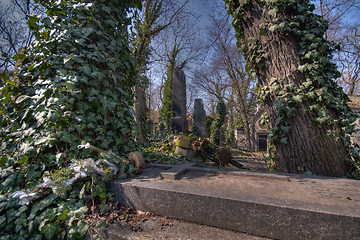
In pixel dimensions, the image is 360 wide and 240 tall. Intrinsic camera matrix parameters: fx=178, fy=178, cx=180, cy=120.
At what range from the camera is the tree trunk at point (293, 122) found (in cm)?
269

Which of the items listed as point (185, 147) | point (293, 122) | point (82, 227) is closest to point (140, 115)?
point (185, 147)

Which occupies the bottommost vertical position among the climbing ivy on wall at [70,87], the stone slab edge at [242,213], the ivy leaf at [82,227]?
the ivy leaf at [82,227]

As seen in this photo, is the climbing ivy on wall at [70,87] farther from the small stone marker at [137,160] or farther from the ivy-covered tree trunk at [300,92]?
the ivy-covered tree trunk at [300,92]

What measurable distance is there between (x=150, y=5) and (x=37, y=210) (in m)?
9.24

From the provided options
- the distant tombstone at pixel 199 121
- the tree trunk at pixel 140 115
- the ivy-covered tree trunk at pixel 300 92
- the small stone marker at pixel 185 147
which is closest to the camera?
the ivy-covered tree trunk at pixel 300 92

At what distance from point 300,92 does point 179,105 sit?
6.58m

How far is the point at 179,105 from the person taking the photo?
9.07 m

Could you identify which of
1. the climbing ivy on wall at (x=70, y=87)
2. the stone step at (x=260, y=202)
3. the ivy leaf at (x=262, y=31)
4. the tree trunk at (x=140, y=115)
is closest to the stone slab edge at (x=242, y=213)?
the stone step at (x=260, y=202)

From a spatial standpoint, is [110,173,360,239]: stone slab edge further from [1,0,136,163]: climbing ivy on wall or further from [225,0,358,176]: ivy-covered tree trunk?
[225,0,358,176]: ivy-covered tree trunk

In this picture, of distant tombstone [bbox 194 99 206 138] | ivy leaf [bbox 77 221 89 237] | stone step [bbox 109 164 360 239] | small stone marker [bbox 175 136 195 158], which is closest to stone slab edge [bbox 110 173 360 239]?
stone step [bbox 109 164 360 239]

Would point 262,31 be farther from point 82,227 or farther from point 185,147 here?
point 82,227

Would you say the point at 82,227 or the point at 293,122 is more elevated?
the point at 293,122

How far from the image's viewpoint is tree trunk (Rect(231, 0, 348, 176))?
2.69 metres

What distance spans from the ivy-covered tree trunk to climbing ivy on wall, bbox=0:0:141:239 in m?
2.52
